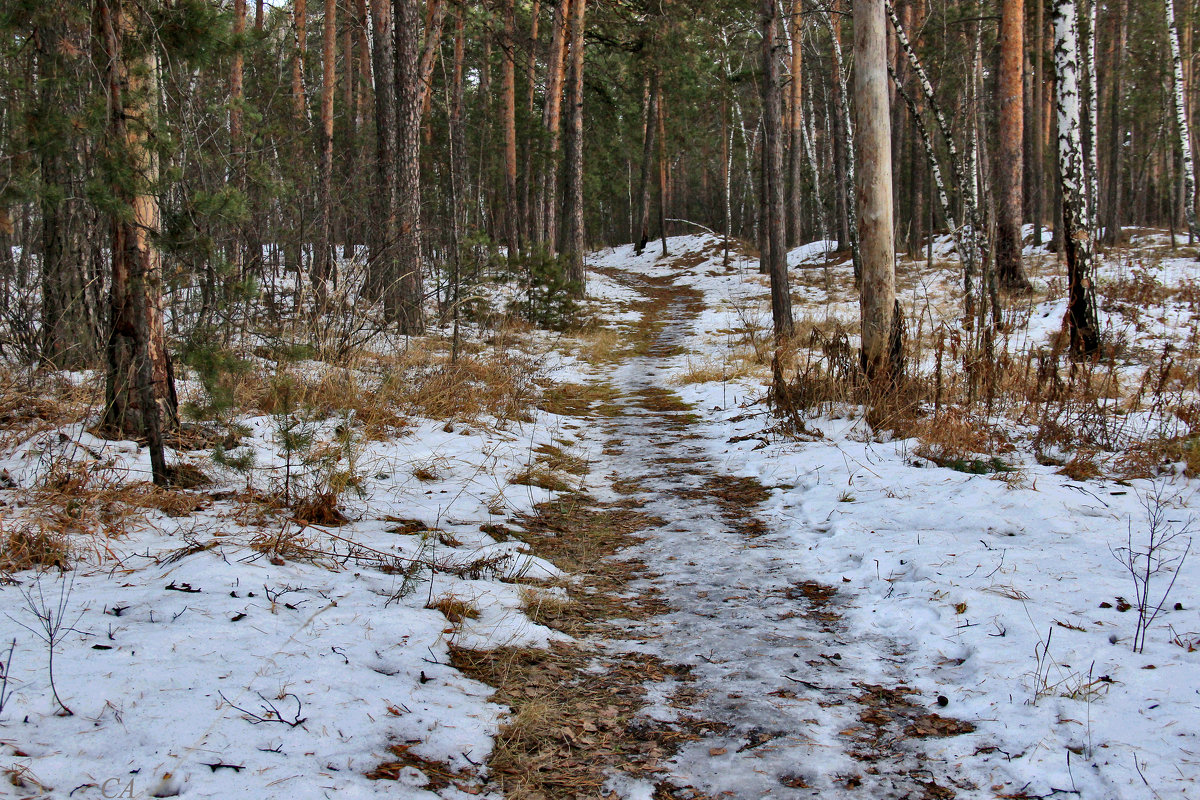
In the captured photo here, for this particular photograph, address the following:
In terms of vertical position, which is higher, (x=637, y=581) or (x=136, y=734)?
(x=136, y=734)

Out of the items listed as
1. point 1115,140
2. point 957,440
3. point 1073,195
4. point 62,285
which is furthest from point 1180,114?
point 62,285

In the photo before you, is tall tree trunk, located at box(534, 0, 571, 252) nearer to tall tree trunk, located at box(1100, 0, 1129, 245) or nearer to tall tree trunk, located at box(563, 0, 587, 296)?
tall tree trunk, located at box(563, 0, 587, 296)

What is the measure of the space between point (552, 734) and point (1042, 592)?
2.10 m

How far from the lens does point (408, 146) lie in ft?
33.0

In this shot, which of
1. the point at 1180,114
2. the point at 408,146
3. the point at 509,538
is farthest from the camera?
the point at 1180,114

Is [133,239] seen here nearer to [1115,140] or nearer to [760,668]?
[760,668]

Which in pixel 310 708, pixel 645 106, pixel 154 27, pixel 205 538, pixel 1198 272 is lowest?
pixel 310 708

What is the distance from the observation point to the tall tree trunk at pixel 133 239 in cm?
304

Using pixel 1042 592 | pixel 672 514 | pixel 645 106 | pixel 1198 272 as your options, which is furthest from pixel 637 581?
pixel 645 106

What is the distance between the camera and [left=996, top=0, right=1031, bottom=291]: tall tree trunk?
11719 millimetres

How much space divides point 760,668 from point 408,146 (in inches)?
380

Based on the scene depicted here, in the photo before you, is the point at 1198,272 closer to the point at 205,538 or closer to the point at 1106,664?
the point at 1106,664

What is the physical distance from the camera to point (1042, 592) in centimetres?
274

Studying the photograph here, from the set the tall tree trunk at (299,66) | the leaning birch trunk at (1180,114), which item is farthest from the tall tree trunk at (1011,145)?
the tall tree trunk at (299,66)
